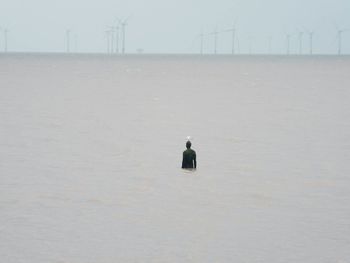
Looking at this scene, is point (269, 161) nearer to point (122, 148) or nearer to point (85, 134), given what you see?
point (122, 148)

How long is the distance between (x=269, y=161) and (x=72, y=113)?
40512 millimetres

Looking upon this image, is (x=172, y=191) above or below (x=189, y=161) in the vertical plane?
below

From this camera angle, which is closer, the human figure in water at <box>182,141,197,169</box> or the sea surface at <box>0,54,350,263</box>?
the sea surface at <box>0,54,350,263</box>

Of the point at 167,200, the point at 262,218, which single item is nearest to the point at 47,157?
the point at 167,200

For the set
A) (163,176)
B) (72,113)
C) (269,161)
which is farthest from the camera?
(72,113)

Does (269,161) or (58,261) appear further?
(269,161)

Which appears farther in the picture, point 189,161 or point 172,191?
point 189,161

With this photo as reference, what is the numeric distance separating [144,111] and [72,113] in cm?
909

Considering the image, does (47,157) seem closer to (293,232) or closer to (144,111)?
(293,232)

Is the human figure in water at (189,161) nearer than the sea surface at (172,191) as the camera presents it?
No

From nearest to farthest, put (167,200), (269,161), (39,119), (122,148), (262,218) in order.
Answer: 1. (262,218)
2. (167,200)
3. (269,161)
4. (122,148)
5. (39,119)

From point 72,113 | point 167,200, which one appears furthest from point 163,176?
point 72,113

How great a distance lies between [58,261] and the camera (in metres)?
27.0

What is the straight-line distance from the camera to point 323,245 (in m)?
29.2
